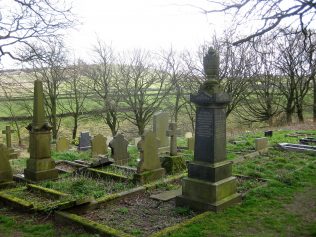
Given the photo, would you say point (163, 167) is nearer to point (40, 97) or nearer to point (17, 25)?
point (40, 97)

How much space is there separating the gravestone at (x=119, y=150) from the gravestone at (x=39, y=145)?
2.60m

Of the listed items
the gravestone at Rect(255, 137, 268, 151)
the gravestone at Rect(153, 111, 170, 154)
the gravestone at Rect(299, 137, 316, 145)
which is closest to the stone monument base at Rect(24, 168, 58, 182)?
the gravestone at Rect(153, 111, 170, 154)

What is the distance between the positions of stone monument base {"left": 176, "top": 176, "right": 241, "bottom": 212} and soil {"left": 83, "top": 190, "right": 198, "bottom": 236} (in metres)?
0.24

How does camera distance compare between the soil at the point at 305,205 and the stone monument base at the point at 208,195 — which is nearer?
the soil at the point at 305,205

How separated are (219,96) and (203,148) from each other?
1.17m

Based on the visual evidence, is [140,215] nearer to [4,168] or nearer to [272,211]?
[272,211]

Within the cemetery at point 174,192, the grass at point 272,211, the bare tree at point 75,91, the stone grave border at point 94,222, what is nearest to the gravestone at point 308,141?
the cemetery at point 174,192

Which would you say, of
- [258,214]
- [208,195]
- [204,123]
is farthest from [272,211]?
[204,123]

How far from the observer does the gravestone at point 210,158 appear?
696 centimetres

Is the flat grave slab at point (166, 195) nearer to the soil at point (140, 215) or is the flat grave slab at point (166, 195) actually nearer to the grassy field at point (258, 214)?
the soil at point (140, 215)

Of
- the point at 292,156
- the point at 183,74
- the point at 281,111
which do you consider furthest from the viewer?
the point at 281,111

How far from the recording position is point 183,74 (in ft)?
85.9

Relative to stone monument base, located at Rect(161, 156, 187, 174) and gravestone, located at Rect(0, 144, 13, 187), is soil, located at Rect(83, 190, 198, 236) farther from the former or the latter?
gravestone, located at Rect(0, 144, 13, 187)

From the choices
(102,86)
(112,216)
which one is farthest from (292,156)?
(102,86)
